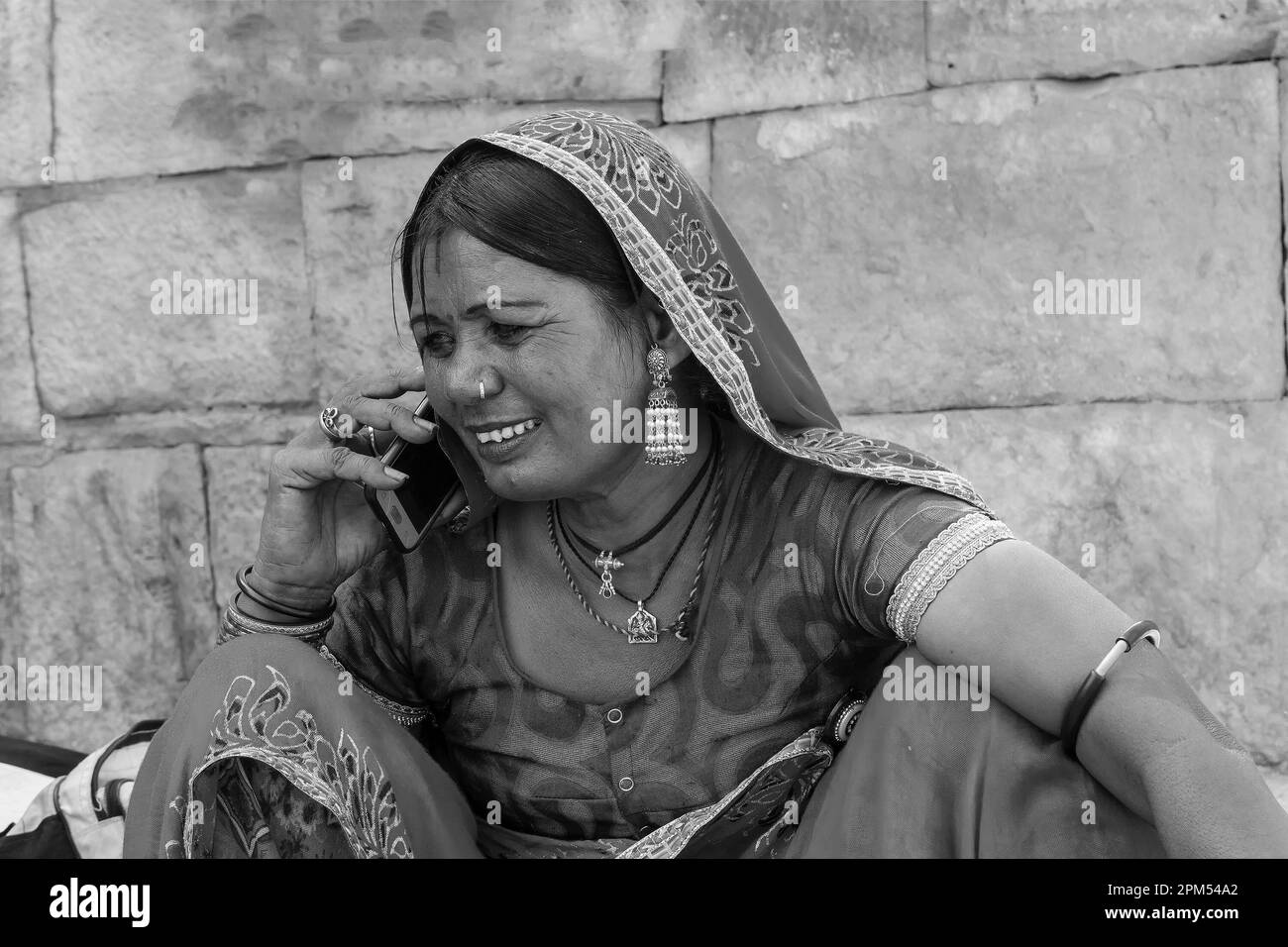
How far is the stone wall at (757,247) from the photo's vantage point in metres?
3.66

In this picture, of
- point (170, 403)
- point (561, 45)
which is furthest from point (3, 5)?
point (561, 45)

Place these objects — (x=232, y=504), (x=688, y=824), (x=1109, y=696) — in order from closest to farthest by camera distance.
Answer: (x=1109, y=696)
(x=688, y=824)
(x=232, y=504)

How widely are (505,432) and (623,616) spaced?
40cm

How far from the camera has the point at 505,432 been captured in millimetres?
2348

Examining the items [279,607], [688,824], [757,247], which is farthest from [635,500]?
[757,247]

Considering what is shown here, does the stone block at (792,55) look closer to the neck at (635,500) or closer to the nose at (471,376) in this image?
the neck at (635,500)

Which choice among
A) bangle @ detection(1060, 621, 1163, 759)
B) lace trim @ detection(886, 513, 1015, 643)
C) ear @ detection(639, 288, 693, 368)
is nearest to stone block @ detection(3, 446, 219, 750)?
ear @ detection(639, 288, 693, 368)

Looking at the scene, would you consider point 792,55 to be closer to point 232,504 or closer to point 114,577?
point 232,504

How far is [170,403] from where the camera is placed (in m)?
4.18
